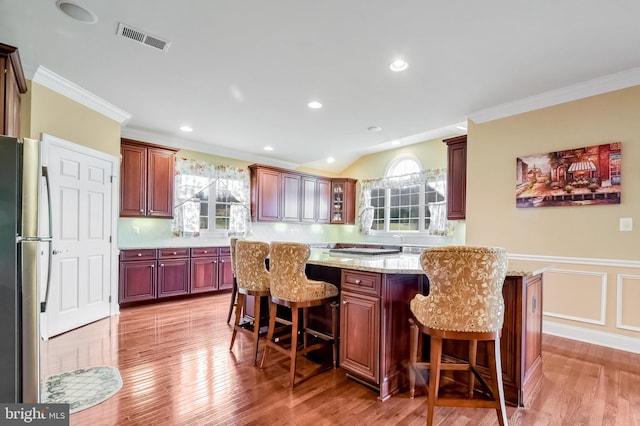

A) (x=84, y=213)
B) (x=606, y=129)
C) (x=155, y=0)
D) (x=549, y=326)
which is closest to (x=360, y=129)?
(x=606, y=129)

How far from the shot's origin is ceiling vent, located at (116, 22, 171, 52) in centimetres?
234

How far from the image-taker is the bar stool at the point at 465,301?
5.54ft

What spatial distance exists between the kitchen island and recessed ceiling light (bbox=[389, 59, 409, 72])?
1806 mm

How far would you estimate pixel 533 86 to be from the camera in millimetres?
3207

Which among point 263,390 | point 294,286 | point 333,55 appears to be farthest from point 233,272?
point 333,55

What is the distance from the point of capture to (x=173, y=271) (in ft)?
15.7

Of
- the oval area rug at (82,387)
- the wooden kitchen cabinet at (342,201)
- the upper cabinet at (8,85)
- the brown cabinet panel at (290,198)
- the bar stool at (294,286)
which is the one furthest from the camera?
the wooden kitchen cabinet at (342,201)

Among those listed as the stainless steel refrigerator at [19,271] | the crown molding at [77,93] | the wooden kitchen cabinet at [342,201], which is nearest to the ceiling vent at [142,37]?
the crown molding at [77,93]

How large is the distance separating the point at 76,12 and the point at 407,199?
5.70 metres

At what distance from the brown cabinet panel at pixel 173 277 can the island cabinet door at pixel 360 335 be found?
3.38 m

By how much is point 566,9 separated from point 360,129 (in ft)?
9.13

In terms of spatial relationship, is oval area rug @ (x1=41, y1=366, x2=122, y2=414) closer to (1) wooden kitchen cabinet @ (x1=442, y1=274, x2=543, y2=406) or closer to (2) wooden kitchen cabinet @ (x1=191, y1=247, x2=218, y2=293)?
(2) wooden kitchen cabinet @ (x1=191, y1=247, x2=218, y2=293)

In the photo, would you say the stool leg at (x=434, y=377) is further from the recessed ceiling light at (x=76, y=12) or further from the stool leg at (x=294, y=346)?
the recessed ceiling light at (x=76, y=12)

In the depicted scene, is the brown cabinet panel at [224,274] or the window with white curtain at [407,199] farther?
the window with white curtain at [407,199]
